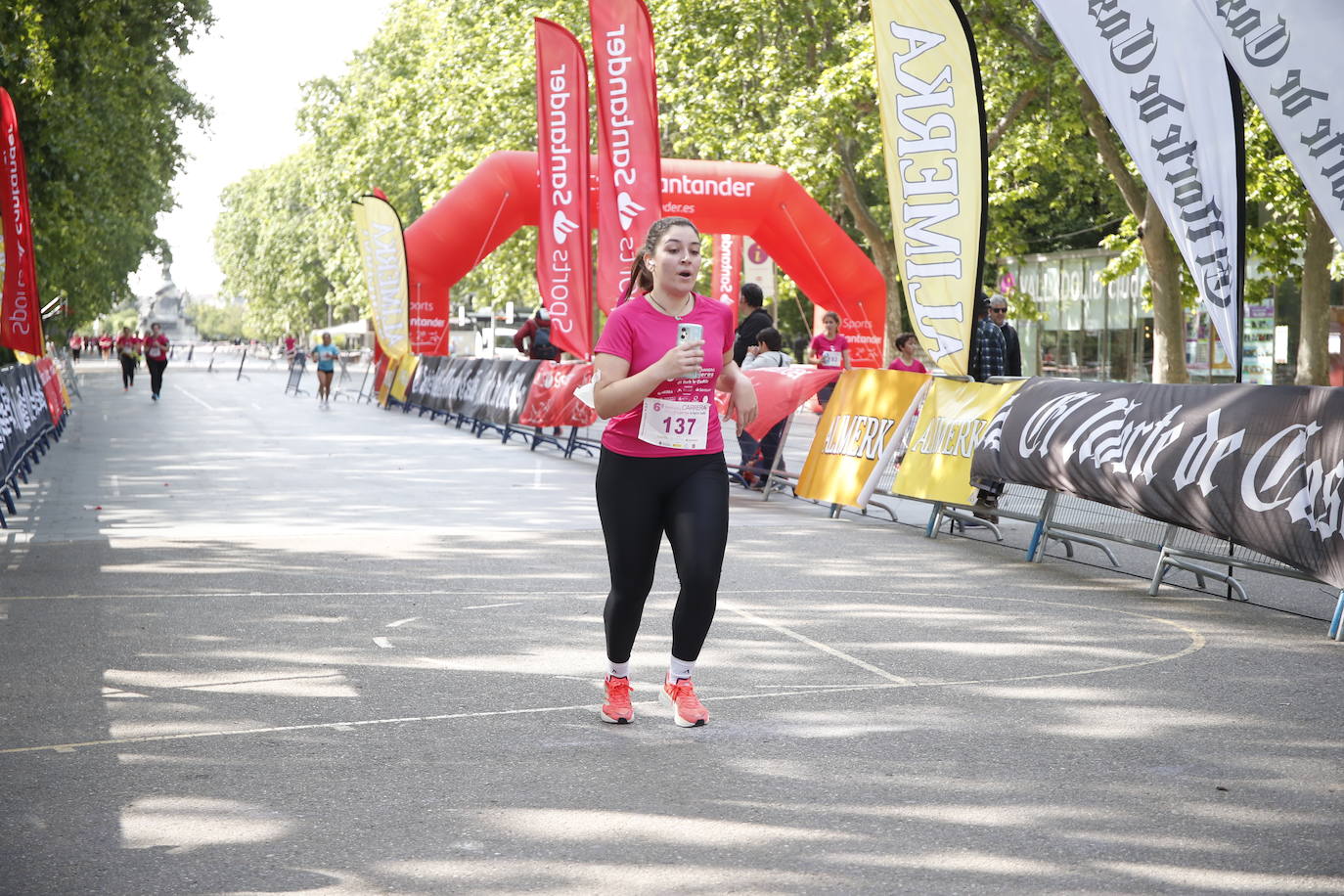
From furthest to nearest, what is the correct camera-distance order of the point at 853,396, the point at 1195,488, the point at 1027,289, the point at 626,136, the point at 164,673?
the point at 1027,289 → the point at 626,136 → the point at 853,396 → the point at 1195,488 → the point at 164,673

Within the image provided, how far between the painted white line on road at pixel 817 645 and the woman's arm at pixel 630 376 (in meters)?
1.97

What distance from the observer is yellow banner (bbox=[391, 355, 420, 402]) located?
3287 centimetres

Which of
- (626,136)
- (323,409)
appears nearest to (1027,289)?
(323,409)

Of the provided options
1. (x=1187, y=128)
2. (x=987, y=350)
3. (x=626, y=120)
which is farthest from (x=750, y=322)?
(x=1187, y=128)

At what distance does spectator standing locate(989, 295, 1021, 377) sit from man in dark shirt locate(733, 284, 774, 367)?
7.08 ft

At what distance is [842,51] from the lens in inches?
1297

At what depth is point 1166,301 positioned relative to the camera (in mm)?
26281

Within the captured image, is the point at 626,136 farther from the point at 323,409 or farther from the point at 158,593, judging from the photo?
the point at 323,409

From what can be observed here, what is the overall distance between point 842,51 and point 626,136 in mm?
15474

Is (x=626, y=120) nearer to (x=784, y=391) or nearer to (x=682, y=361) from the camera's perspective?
(x=784, y=391)

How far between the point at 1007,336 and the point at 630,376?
958 centimetres

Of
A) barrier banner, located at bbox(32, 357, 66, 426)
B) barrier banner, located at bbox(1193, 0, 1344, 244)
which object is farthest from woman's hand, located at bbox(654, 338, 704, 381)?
barrier banner, located at bbox(32, 357, 66, 426)

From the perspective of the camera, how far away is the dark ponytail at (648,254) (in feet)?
19.2

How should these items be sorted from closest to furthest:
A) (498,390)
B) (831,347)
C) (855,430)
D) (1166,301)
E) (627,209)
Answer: (855,430)
(627,209)
(831,347)
(498,390)
(1166,301)
